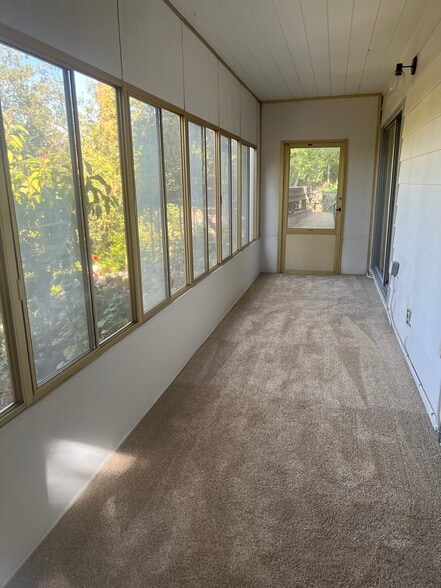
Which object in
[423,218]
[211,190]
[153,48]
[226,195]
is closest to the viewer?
[153,48]

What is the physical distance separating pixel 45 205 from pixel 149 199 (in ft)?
3.40

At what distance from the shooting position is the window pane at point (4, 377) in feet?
4.99

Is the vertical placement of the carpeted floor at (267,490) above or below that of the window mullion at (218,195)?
below

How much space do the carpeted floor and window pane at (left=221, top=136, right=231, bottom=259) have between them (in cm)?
174

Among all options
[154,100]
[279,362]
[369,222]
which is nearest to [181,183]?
[154,100]

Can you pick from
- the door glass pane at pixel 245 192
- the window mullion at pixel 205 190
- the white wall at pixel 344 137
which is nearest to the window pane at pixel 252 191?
the door glass pane at pixel 245 192

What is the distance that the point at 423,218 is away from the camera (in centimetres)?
300

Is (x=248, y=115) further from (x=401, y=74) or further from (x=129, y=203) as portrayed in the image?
(x=129, y=203)

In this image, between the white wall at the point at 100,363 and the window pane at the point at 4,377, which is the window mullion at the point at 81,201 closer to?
the white wall at the point at 100,363

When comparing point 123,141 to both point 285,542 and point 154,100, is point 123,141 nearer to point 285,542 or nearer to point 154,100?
point 154,100

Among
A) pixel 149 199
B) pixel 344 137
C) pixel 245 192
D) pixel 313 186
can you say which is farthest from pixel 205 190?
pixel 344 137

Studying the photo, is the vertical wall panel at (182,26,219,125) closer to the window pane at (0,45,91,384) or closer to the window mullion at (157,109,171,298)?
the window mullion at (157,109,171,298)

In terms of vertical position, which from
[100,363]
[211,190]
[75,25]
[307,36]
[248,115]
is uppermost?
[307,36]

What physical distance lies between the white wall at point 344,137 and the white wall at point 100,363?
278 centimetres
